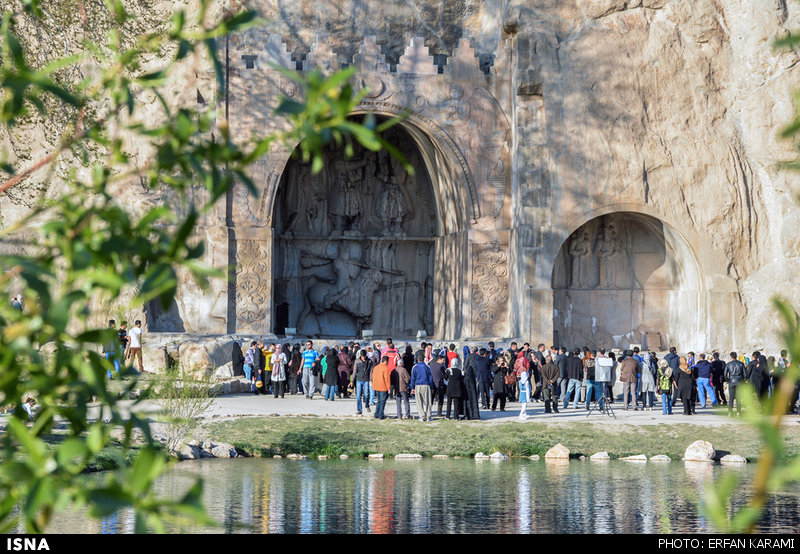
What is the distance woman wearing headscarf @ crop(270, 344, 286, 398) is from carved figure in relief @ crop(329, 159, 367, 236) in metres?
11.1

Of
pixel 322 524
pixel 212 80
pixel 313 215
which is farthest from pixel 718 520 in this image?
pixel 313 215

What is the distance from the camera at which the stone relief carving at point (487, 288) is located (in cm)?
2994

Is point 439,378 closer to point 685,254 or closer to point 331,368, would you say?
point 331,368

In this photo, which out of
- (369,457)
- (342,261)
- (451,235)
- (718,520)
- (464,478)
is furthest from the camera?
(342,261)

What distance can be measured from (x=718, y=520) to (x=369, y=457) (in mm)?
14415

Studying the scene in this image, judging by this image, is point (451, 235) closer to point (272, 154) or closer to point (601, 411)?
point (272, 154)

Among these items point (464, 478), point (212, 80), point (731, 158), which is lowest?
point (464, 478)

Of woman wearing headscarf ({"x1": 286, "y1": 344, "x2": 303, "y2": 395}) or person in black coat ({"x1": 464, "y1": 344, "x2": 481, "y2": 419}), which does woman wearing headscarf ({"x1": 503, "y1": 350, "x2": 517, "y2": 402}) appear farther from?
woman wearing headscarf ({"x1": 286, "y1": 344, "x2": 303, "y2": 395})

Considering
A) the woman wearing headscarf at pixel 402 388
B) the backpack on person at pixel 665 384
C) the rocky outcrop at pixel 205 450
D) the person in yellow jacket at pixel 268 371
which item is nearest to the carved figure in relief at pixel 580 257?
the backpack on person at pixel 665 384

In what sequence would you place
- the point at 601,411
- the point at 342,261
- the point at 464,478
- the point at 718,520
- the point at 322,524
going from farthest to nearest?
the point at 342,261 < the point at 601,411 < the point at 464,478 < the point at 322,524 < the point at 718,520

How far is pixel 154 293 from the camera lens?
132 inches

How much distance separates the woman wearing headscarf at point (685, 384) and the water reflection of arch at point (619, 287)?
932 centimetres

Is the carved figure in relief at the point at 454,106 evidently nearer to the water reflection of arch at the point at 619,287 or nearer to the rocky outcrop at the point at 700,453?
the water reflection of arch at the point at 619,287

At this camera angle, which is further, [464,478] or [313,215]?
[313,215]
